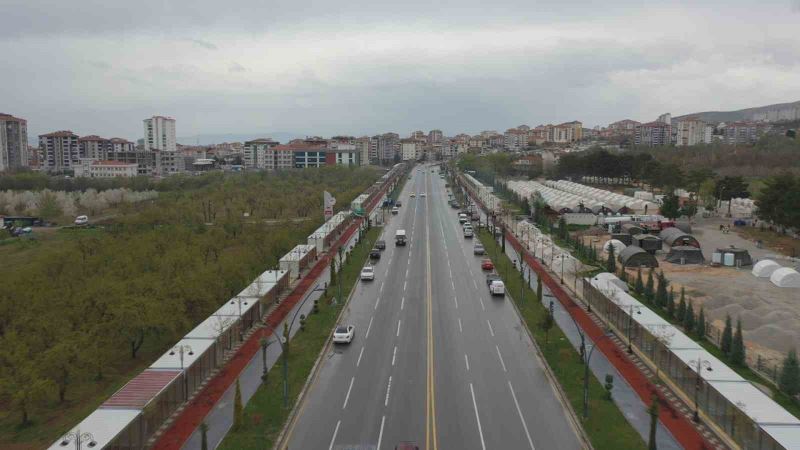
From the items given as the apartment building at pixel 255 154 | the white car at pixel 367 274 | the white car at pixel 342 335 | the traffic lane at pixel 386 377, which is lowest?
the traffic lane at pixel 386 377

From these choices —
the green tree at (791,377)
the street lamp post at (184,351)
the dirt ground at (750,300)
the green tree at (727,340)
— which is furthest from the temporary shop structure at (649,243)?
the street lamp post at (184,351)

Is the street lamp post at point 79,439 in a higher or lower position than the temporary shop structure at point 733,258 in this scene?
lower

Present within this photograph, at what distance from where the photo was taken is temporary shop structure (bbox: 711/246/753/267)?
5141cm

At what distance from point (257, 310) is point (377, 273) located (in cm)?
1565

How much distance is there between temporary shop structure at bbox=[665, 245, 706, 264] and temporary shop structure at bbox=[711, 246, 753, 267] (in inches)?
50.3

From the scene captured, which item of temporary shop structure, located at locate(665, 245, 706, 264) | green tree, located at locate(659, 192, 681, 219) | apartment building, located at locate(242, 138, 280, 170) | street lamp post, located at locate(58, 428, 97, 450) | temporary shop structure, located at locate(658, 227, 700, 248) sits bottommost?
street lamp post, located at locate(58, 428, 97, 450)

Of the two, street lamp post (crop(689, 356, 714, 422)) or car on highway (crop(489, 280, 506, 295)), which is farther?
car on highway (crop(489, 280, 506, 295))

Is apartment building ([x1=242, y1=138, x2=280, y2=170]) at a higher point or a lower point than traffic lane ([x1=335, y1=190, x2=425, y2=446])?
higher

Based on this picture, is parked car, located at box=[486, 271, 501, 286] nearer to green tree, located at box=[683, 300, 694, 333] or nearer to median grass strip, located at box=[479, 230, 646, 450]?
median grass strip, located at box=[479, 230, 646, 450]

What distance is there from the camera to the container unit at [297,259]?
150ft

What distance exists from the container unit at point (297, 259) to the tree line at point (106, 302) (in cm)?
123

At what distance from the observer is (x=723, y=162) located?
5320 inches

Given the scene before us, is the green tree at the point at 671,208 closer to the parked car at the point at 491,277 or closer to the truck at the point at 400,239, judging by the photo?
the truck at the point at 400,239

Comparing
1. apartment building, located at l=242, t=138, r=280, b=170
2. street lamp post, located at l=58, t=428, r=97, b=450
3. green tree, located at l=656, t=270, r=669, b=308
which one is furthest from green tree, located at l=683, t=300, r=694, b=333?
apartment building, located at l=242, t=138, r=280, b=170
